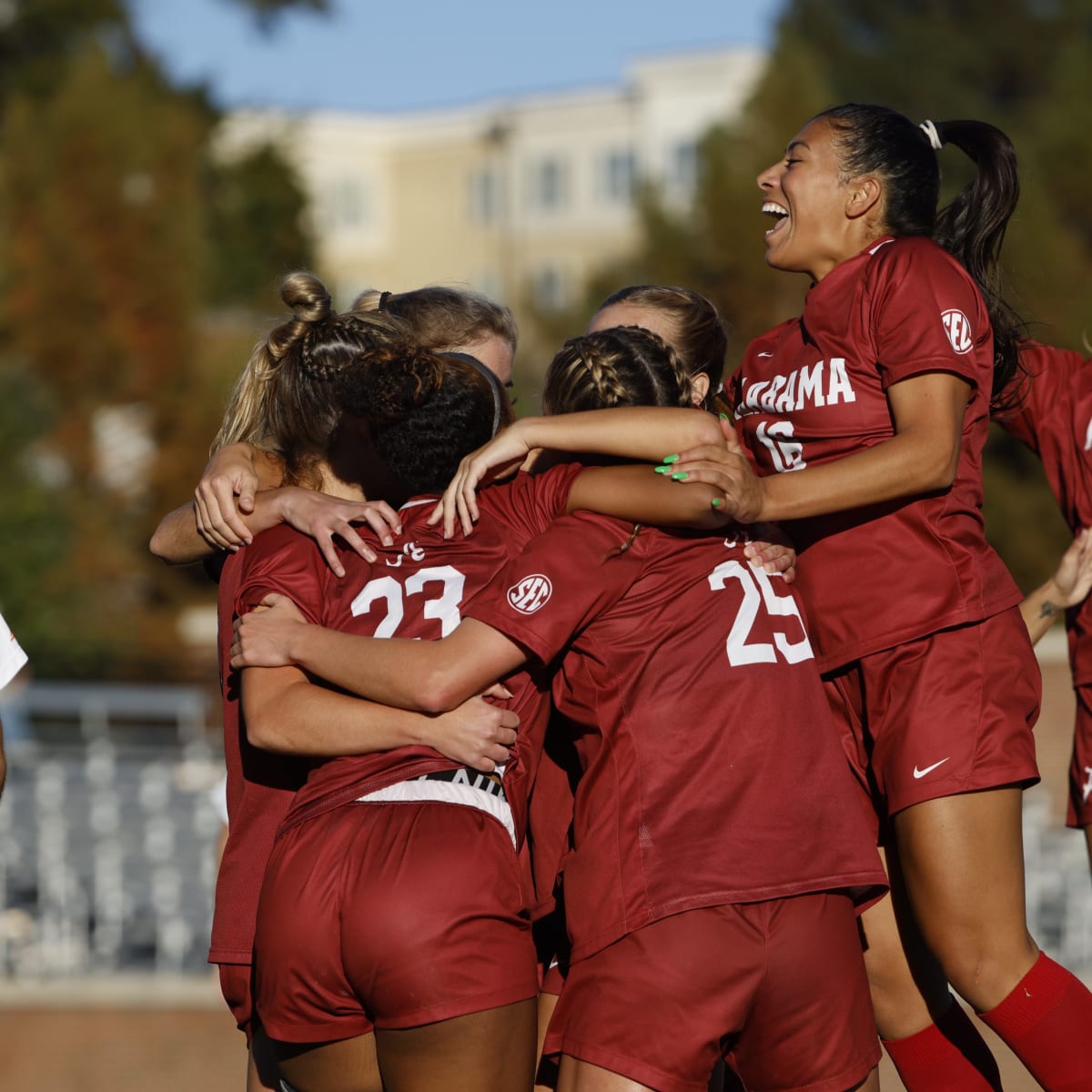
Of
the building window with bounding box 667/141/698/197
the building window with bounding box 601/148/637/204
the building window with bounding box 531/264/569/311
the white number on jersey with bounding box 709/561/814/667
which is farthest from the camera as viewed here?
the building window with bounding box 601/148/637/204

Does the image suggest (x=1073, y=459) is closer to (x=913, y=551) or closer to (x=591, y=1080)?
(x=913, y=551)

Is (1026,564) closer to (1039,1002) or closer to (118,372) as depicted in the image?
(118,372)

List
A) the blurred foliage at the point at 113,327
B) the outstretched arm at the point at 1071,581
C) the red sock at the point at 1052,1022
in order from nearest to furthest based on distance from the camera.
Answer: the red sock at the point at 1052,1022 < the outstretched arm at the point at 1071,581 < the blurred foliage at the point at 113,327

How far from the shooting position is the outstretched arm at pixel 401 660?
265 cm

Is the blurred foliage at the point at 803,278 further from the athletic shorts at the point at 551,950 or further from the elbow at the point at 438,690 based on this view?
the elbow at the point at 438,690

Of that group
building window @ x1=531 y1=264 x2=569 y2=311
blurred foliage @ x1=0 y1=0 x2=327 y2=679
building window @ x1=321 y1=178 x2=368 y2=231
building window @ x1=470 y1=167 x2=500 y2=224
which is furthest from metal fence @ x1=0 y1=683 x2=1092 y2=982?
building window @ x1=321 y1=178 x2=368 y2=231

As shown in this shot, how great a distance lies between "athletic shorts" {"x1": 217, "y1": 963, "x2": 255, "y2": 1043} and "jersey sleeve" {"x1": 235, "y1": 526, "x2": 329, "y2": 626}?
64 centimetres

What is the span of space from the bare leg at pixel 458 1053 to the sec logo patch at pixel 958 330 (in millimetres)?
1383

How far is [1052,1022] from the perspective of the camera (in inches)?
120

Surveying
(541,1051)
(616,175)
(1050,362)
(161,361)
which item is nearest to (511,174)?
(616,175)

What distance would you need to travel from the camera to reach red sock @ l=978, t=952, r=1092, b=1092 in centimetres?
305

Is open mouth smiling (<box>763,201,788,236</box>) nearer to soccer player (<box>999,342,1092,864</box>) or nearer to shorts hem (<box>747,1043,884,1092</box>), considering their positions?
soccer player (<box>999,342,1092,864</box>)

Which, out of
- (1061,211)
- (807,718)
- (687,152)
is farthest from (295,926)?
(687,152)

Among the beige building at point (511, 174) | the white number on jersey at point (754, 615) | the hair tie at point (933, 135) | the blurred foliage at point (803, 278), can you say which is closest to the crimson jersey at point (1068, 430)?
the hair tie at point (933, 135)
